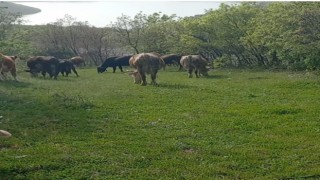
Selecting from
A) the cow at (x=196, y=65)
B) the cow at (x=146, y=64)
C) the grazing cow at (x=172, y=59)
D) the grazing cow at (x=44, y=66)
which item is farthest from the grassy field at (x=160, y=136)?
the grazing cow at (x=172, y=59)

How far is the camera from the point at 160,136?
36.6ft

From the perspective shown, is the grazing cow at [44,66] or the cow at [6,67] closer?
the cow at [6,67]

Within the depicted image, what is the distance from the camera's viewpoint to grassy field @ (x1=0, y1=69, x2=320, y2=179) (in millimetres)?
8508

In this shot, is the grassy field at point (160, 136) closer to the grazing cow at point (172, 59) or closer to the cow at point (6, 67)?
the cow at point (6, 67)

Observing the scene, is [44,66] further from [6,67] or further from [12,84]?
[12,84]

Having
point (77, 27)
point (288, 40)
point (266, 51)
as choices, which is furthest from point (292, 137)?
point (77, 27)

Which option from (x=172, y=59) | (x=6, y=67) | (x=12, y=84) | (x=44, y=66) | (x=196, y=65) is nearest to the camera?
(x=12, y=84)

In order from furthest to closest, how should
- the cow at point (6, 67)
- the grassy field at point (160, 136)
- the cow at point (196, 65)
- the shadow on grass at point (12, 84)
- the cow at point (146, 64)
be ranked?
the cow at point (196, 65) < the cow at point (6, 67) < the cow at point (146, 64) < the shadow on grass at point (12, 84) < the grassy field at point (160, 136)

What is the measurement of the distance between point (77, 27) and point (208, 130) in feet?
173

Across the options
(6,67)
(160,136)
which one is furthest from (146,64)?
(160,136)

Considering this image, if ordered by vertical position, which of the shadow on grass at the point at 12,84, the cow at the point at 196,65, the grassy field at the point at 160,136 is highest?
the cow at the point at 196,65

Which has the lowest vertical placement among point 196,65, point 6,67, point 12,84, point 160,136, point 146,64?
point 160,136

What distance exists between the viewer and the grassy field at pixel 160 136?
335 inches

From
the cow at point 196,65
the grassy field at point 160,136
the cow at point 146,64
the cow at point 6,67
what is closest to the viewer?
the grassy field at point 160,136
